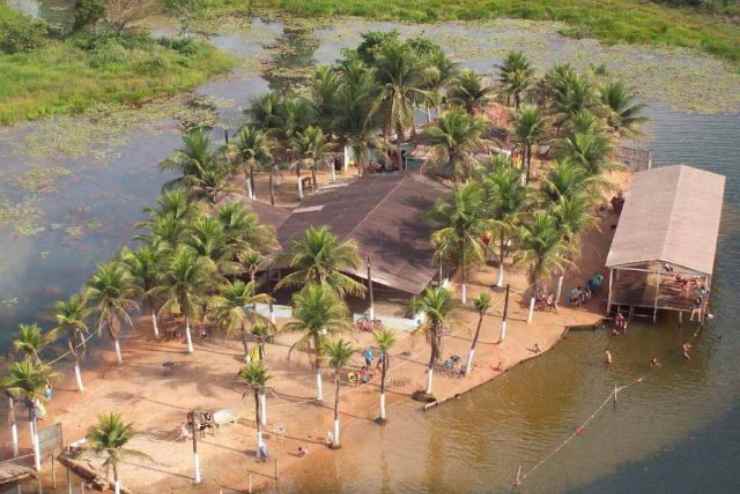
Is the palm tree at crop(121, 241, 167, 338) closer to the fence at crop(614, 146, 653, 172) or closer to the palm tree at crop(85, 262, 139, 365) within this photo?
the palm tree at crop(85, 262, 139, 365)

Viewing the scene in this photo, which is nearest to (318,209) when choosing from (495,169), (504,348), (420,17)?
(495,169)

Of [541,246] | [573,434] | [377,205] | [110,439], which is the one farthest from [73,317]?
[573,434]

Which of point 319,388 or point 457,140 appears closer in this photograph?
point 319,388

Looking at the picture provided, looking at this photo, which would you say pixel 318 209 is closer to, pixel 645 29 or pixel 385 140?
pixel 385 140

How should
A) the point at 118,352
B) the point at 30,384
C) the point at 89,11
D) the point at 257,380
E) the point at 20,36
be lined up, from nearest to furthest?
the point at 30,384
the point at 257,380
the point at 118,352
the point at 20,36
the point at 89,11

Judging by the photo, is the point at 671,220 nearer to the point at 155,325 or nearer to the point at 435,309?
the point at 435,309

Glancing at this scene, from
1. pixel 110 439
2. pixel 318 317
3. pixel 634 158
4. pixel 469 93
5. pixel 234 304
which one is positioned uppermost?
pixel 469 93

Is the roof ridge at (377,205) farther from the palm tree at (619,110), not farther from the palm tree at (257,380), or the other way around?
the palm tree at (619,110)
